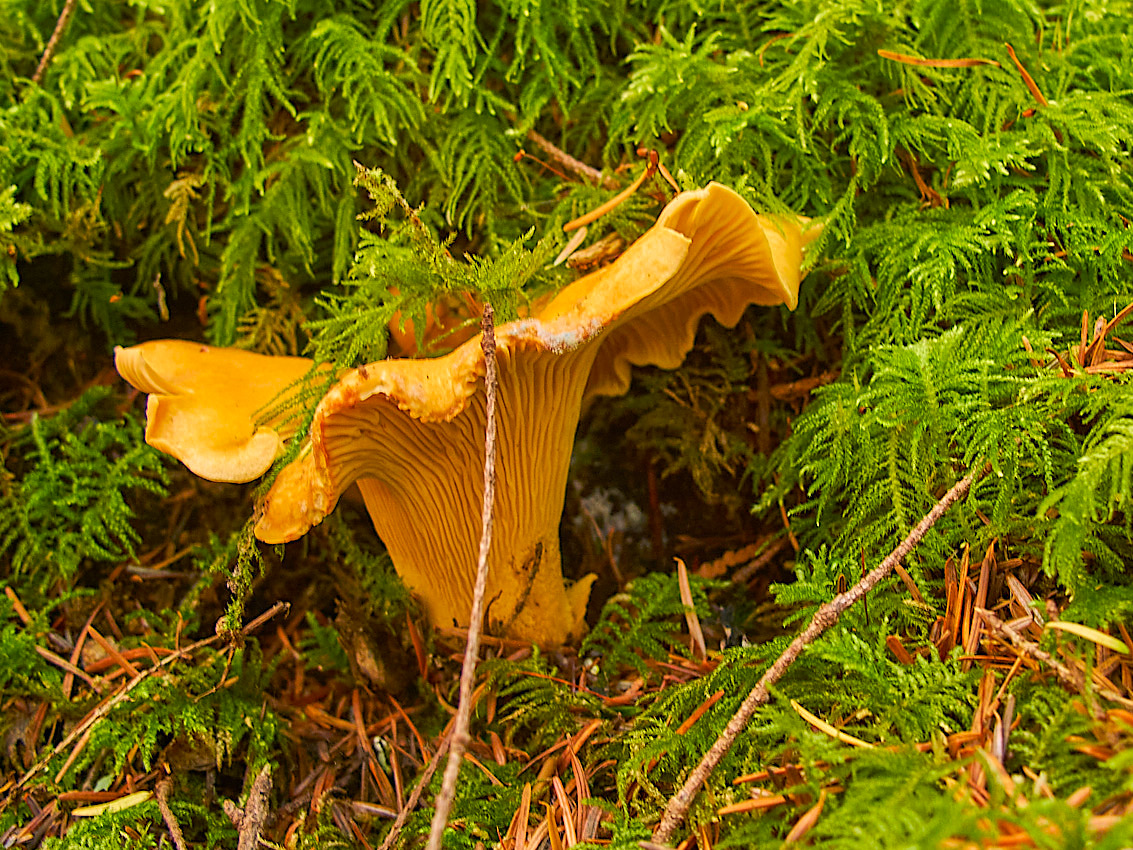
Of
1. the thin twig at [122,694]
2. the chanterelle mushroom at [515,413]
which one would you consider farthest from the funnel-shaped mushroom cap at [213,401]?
the thin twig at [122,694]

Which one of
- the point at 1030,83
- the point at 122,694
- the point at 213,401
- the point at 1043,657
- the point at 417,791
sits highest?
the point at 1030,83

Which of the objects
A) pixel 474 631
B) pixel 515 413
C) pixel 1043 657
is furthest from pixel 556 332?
pixel 1043 657

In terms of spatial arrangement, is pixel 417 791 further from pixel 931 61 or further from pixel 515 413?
pixel 931 61

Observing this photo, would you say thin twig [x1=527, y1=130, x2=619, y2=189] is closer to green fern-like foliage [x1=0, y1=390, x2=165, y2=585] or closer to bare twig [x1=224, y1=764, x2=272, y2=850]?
green fern-like foliage [x1=0, y1=390, x2=165, y2=585]

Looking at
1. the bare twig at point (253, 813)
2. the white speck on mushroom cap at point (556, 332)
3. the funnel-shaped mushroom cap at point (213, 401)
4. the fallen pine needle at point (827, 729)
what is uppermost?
the white speck on mushroom cap at point (556, 332)

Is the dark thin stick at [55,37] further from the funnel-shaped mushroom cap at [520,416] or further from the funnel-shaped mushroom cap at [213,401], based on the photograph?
the funnel-shaped mushroom cap at [520,416]

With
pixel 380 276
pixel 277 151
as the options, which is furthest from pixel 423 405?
pixel 277 151

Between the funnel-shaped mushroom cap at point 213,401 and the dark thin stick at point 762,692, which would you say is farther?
the funnel-shaped mushroom cap at point 213,401

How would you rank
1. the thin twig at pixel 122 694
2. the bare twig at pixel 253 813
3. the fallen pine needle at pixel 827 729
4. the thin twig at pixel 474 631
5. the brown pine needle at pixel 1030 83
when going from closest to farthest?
the thin twig at pixel 474 631
the fallen pine needle at pixel 827 729
the bare twig at pixel 253 813
the thin twig at pixel 122 694
the brown pine needle at pixel 1030 83
